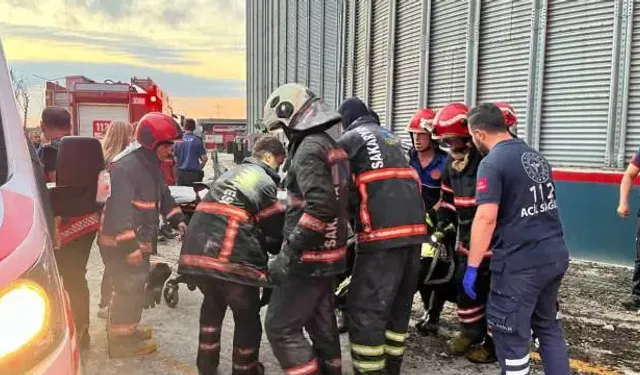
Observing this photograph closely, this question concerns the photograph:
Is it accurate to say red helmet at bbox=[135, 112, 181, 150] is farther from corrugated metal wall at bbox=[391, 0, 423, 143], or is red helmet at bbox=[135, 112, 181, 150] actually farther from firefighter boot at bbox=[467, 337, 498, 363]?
corrugated metal wall at bbox=[391, 0, 423, 143]

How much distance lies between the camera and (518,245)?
3266mm

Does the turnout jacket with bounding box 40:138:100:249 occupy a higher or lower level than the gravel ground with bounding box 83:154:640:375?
higher

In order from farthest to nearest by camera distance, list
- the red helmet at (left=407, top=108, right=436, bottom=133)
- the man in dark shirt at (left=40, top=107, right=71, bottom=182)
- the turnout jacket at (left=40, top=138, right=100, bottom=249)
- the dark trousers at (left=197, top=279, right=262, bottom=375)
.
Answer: the red helmet at (left=407, top=108, right=436, bottom=133)
the man in dark shirt at (left=40, top=107, right=71, bottom=182)
the turnout jacket at (left=40, top=138, right=100, bottom=249)
the dark trousers at (left=197, top=279, right=262, bottom=375)

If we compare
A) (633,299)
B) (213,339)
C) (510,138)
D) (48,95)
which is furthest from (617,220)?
(48,95)

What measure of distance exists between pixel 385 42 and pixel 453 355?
8.31 meters

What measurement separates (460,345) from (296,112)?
2.30 metres

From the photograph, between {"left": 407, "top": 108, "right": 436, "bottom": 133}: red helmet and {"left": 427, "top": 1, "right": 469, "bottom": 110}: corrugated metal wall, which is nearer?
{"left": 407, "top": 108, "right": 436, "bottom": 133}: red helmet

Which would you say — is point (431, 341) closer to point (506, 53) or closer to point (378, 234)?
point (378, 234)

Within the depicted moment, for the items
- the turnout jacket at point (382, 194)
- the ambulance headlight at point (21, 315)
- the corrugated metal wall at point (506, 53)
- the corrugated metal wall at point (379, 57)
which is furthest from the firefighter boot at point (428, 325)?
the corrugated metal wall at point (379, 57)

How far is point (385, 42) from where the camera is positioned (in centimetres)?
1165

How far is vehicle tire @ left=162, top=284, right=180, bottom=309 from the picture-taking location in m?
5.55

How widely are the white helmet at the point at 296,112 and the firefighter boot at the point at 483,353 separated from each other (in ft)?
7.06

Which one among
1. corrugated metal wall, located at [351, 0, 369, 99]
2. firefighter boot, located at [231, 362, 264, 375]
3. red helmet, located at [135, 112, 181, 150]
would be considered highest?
corrugated metal wall, located at [351, 0, 369, 99]

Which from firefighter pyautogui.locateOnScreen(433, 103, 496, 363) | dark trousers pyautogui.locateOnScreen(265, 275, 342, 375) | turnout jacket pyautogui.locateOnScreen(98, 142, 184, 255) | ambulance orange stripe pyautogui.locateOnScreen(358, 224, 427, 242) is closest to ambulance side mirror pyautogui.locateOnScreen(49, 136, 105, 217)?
turnout jacket pyautogui.locateOnScreen(98, 142, 184, 255)
